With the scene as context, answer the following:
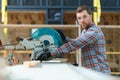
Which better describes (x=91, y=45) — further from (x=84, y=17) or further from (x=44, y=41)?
(x=44, y=41)

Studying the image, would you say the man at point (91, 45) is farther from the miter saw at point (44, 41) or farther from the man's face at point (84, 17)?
the miter saw at point (44, 41)

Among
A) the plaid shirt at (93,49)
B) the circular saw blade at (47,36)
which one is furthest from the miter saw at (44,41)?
the plaid shirt at (93,49)

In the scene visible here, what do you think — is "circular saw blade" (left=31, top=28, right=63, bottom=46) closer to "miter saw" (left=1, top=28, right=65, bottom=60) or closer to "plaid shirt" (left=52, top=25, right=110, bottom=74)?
"miter saw" (left=1, top=28, right=65, bottom=60)

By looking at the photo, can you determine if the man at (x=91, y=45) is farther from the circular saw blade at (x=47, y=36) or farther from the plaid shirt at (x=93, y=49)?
the circular saw blade at (x=47, y=36)

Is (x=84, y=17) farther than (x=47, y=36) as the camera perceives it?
Yes

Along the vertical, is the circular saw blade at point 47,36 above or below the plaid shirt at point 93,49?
above

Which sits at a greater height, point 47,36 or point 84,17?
point 84,17

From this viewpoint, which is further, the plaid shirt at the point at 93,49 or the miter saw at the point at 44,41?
the plaid shirt at the point at 93,49

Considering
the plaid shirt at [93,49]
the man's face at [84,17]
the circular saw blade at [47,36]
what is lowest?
the plaid shirt at [93,49]

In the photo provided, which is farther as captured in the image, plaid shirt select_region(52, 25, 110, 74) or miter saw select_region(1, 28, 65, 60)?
plaid shirt select_region(52, 25, 110, 74)

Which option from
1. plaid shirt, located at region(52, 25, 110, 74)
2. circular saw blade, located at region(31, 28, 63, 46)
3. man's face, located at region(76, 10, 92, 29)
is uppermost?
man's face, located at region(76, 10, 92, 29)

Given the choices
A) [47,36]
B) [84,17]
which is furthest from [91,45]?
[47,36]

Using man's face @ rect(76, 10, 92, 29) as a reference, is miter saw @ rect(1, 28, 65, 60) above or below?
below

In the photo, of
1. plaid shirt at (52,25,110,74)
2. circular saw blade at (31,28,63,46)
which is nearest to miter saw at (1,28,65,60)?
circular saw blade at (31,28,63,46)
